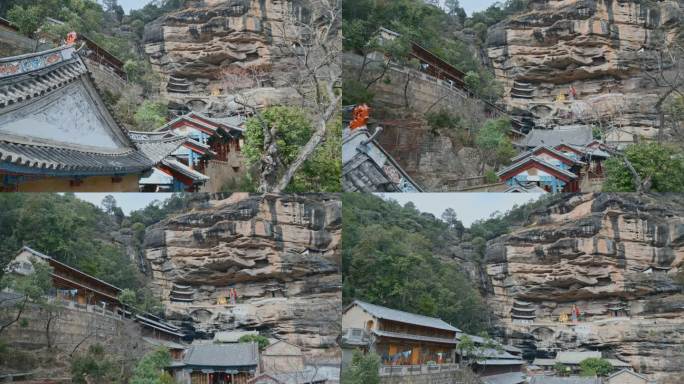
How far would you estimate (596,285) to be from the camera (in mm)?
7023

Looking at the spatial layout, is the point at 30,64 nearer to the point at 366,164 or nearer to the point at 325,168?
the point at 325,168

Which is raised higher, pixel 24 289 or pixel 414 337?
pixel 24 289

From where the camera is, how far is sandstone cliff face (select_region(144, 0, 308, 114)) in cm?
695

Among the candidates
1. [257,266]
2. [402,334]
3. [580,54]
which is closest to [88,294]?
[257,266]

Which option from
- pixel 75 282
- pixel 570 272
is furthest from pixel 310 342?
pixel 570 272

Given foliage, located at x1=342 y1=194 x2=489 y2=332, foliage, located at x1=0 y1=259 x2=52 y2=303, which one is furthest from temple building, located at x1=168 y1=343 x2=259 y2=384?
foliage, located at x1=0 y1=259 x2=52 y2=303

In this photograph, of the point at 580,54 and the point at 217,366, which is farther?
the point at 580,54

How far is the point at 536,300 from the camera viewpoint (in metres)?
7.02

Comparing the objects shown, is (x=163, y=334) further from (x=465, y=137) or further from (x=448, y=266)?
(x=465, y=137)

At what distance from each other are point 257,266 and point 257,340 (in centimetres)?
77

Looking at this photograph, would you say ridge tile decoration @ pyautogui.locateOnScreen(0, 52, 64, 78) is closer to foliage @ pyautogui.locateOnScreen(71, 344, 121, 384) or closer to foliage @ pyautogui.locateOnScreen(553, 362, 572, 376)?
foliage @ pyautogui.locateOnScreen(71, 344, 121, 384)

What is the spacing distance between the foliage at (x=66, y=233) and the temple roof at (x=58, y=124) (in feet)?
2.91

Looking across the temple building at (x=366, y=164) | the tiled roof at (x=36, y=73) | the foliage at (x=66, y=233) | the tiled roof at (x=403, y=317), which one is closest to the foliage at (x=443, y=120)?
the temple building at (x=366, y=164)

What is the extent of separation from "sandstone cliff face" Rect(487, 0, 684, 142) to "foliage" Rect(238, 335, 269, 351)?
134 inches
